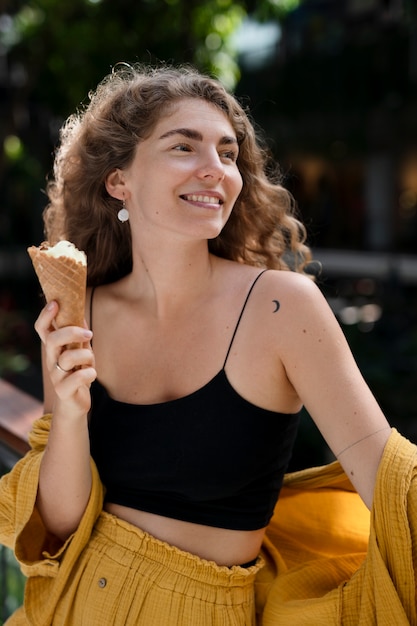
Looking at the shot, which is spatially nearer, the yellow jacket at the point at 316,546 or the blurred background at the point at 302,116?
the yellow jacket at the point at 316,546

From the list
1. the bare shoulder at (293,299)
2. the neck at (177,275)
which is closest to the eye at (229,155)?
the neck at (177,275)

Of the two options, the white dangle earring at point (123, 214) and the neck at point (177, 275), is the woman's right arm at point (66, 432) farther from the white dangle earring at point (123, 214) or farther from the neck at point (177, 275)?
the white dangle earring at point (123, 214)

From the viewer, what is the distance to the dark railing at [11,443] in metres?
2.49

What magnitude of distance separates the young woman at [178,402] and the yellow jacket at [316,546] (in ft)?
0.04

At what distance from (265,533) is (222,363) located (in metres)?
0.51

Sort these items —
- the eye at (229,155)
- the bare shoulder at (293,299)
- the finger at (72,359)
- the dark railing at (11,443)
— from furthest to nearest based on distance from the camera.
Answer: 1. the dark railing at (11,443)
2. the eye at (229,155)
3. the bare shoulder at (293,299)
4. the finger at (72,359)

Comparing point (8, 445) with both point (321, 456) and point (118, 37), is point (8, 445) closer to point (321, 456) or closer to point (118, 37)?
point (321, 456)

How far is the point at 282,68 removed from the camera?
18.0 metres

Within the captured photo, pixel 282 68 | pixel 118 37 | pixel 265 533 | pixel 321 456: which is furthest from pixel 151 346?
pixel 282 68

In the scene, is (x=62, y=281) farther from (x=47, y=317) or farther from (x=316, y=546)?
(x=316, y=546)

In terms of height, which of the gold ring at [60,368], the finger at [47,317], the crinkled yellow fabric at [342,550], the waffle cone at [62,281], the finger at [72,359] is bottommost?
the crinkled yellow fabric at [342,550]

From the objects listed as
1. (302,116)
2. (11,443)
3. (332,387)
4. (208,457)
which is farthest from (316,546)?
(302,116)

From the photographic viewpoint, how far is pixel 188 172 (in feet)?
6.51

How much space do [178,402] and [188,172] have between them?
1.82 feet
